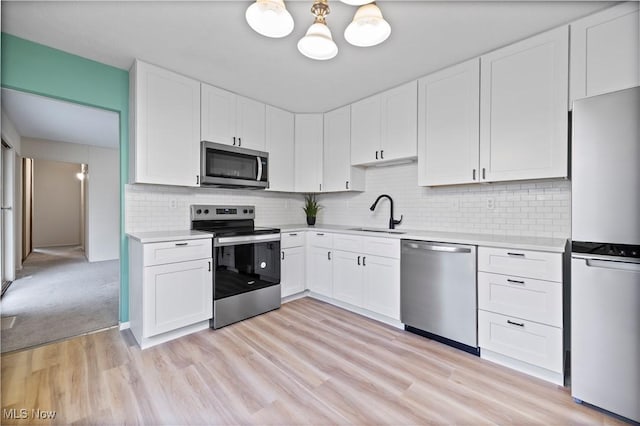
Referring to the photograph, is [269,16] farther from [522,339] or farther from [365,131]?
[522,339]

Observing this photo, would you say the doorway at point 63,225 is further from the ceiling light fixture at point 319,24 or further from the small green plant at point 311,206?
the small green plant at point 311,206

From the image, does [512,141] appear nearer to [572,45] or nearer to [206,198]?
[572,45]

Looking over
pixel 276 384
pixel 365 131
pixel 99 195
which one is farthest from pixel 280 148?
pixel 99 195

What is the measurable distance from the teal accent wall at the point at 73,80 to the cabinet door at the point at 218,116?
0.70m

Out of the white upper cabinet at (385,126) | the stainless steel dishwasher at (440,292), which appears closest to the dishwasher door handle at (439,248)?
the stainless steel dishwasher at (440,292)

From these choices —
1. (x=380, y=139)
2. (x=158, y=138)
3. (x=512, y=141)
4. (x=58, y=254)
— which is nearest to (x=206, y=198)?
(x=158, y=138)

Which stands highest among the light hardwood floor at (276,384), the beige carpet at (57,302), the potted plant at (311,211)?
the potted plant at (311,211)

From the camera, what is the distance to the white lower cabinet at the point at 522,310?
183 cm

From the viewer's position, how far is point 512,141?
7.34 ft

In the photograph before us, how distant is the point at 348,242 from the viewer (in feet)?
10.1

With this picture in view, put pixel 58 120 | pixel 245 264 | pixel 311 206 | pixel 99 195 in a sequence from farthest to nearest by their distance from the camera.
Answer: pixel 99 195, pixel 58 120, pixel 311 206, pixel 245 264

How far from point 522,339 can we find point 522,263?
0.53 meters

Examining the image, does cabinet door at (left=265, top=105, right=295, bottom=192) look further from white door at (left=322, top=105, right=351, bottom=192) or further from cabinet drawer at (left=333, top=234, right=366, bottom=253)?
cabinet drawer at (left=333, top=234, right=366, bottom=253)

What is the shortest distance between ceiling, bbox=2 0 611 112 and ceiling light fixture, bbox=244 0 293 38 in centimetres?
45
